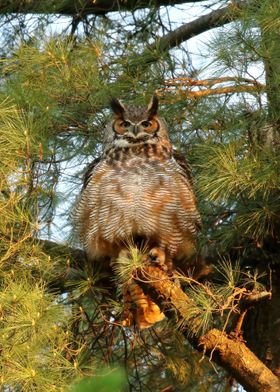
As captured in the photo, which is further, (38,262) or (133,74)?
(133,74)

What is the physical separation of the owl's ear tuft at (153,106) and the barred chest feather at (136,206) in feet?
0.69

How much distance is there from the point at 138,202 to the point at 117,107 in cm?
45

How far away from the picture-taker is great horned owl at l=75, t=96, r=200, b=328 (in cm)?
291

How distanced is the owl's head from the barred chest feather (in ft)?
0.42

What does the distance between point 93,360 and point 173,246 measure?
62cm

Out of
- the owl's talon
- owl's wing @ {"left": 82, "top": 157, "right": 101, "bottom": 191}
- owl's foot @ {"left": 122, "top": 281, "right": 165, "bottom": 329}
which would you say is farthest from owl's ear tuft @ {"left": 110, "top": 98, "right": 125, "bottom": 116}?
owl's foot @ {"left": 122, "top": 281, "right": 165, "bottom": 329}

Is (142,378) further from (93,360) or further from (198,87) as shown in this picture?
(198,87)

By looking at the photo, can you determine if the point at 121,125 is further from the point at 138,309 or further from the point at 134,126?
→ the point at 138,309

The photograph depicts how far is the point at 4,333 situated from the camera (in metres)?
2.09

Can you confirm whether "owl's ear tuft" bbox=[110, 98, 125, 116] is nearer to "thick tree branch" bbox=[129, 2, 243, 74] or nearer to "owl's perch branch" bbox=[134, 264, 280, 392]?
"thick tree branch" bbox=[129, 2, 243, 74]

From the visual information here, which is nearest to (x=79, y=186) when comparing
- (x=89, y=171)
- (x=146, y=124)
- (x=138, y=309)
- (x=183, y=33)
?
(x=89, y=171)

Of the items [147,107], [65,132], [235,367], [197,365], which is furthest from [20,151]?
[197,365]

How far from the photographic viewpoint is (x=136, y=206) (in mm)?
2883

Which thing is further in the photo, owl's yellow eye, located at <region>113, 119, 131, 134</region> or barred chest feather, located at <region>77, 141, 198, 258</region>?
owl's yellow eye, located at <region>113, 119, 131, 134</region>
